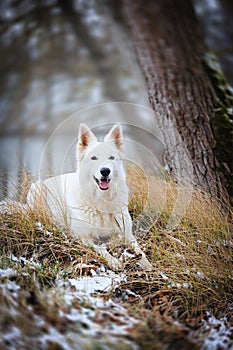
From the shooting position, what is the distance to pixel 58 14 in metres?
4.41

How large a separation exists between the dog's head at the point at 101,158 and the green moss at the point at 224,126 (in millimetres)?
598

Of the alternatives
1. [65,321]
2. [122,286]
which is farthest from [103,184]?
[65,321]

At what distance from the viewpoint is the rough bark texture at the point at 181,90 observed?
225cm

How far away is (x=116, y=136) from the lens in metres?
1.97

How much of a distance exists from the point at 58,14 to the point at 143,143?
2.81 metres

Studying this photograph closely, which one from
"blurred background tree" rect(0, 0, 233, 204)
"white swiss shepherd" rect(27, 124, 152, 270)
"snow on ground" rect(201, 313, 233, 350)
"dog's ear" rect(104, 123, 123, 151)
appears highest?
"blurred background tree" rect(0, 0, 233, 204)

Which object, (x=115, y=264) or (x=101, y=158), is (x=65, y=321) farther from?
(x=101, y=158)

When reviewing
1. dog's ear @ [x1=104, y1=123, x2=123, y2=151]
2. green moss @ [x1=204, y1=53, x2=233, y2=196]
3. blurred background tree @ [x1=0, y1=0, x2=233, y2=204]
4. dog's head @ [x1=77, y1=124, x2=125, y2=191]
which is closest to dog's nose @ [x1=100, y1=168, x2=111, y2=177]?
dog's head @ [x1=77, y1=124, x2=125, y2=191]

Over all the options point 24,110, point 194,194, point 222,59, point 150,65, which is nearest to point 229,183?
point 194,194

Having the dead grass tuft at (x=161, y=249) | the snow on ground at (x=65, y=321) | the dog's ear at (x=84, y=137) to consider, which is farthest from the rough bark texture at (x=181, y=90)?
the snow on ground at (x=65, y=321)

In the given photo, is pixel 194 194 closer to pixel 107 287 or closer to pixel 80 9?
pixel 107 287

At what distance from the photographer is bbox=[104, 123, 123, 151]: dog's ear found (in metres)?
1.96

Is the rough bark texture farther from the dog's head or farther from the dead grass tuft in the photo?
the dog's head

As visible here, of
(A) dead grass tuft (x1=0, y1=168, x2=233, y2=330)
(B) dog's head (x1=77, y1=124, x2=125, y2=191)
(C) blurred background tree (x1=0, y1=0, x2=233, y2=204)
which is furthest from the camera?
(C) blurred background tree (x1=0, y1=0, x2=233, y2=204)
